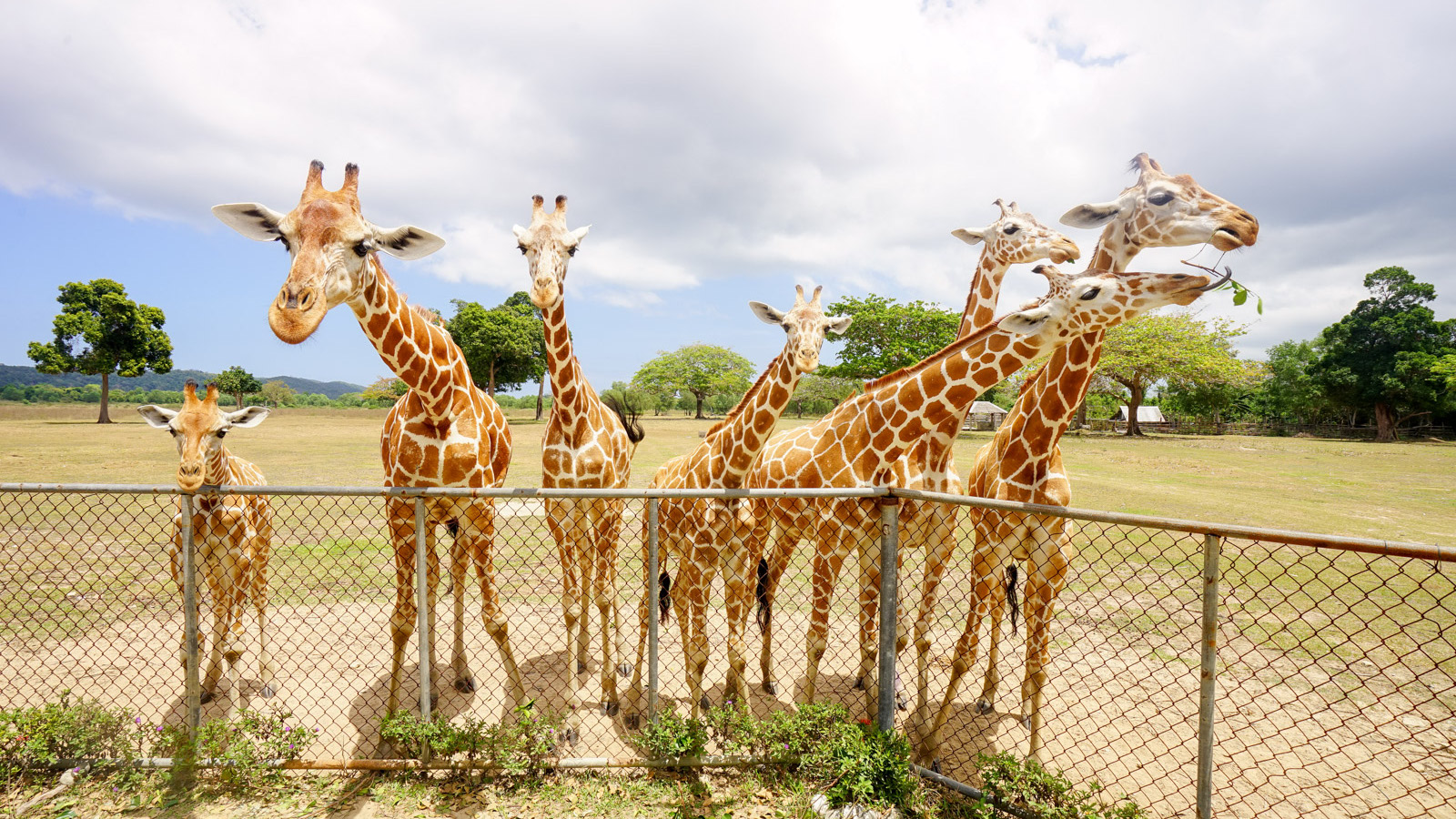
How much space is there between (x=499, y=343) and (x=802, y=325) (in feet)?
132

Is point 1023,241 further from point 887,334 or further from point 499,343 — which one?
point 499,343

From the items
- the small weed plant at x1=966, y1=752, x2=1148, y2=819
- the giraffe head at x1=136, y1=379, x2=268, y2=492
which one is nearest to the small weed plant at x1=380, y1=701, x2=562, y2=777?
the giraffe head at x1=136, y1=379, x2=268, y2=492

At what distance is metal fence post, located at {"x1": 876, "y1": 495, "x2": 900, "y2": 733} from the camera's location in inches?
144

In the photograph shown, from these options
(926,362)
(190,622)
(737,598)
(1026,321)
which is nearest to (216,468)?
(190,622)

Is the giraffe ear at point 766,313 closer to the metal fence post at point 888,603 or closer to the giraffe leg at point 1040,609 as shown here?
the metal fence post at point 888,603

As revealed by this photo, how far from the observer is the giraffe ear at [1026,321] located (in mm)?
3498

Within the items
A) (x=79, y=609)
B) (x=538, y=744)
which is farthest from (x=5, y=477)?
Result: (x=538, y=744)

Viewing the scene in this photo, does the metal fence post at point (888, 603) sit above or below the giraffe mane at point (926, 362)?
below

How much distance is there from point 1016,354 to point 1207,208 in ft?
5.11

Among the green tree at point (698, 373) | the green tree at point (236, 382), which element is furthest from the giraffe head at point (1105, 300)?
the green tree at point (236, 382)

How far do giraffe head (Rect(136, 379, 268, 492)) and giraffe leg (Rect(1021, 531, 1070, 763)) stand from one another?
227 inches

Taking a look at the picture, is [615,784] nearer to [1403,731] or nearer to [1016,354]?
[1016,354]

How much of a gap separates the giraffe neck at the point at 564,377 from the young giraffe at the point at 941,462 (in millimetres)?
1956

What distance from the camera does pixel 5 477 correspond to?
14430mm
